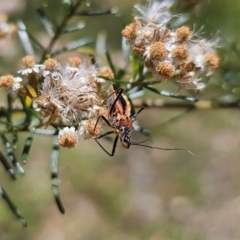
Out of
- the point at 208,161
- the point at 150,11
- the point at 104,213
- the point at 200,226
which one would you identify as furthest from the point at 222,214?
the point at 150,11

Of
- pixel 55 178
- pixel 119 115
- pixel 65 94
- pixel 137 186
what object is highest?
pixel 65 94

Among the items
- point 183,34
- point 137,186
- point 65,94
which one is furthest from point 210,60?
point 137,186

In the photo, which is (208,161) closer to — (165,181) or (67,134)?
(165,181)

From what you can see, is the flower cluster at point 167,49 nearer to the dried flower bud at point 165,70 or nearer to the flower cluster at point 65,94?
the dried flower bud at point 165,70

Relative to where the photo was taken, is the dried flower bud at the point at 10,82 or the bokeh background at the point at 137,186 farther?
the bokeh background at the point at 137,186

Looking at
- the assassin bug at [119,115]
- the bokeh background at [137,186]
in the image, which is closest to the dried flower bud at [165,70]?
the assassin bug at [119,115]

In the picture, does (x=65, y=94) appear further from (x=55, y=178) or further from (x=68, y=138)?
(x=55, y=178)
